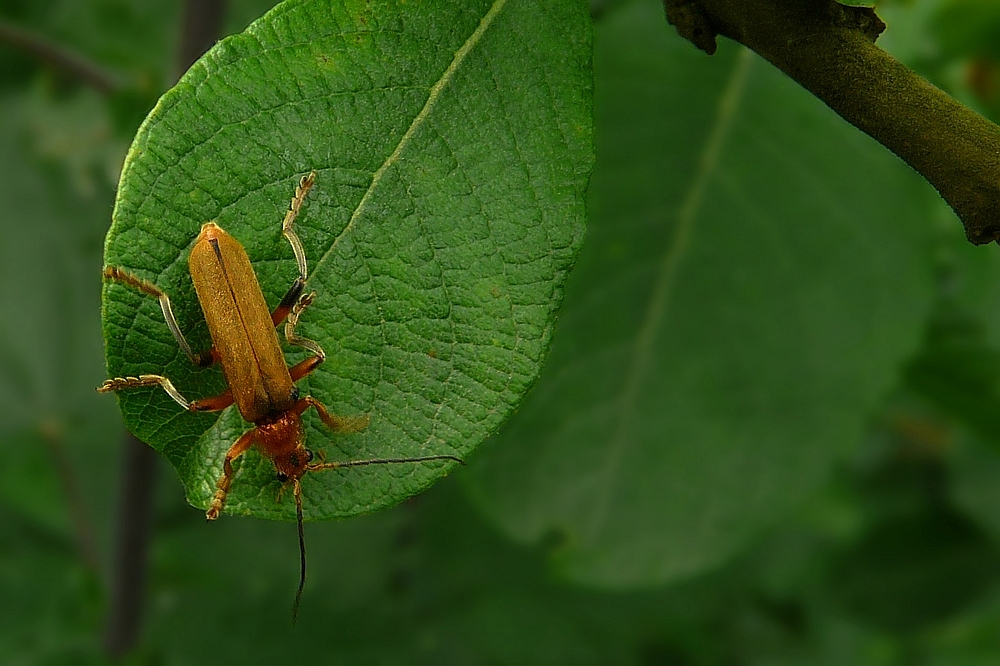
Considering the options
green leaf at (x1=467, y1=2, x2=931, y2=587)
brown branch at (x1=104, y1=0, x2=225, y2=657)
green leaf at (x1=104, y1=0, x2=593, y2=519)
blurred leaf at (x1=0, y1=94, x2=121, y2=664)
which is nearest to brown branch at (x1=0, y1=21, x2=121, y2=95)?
blurred leaf at (x1=0, y1=94, x2=121, y2=664)

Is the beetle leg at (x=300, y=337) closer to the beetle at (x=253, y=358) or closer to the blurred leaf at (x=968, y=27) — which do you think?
the beetle at (x=253, y=358)

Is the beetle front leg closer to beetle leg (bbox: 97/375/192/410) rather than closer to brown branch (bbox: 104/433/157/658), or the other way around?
beetle leg (bbox: 97/375/192/410)

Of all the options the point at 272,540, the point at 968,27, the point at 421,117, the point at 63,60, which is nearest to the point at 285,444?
the point at 421,117

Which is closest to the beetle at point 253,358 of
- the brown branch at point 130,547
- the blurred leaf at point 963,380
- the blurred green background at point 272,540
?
the brown branch at point 130,547

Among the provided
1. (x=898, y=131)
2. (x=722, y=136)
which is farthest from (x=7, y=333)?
(x=898, y=131)

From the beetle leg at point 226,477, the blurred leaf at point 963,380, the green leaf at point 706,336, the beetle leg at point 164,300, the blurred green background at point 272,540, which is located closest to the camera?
the beetle leg at point 164,300

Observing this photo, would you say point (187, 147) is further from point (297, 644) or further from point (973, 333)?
point (973, 333)

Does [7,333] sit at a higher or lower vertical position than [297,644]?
higher
